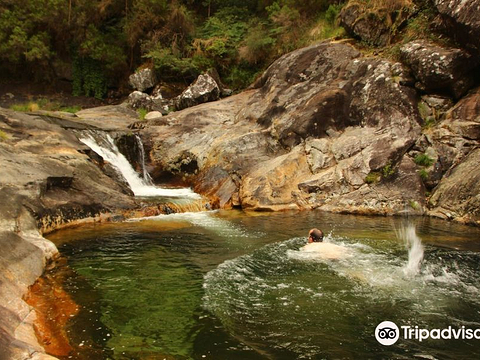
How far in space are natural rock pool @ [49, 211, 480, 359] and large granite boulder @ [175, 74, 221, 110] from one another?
473 inches

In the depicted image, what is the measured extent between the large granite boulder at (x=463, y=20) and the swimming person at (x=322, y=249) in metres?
8.58

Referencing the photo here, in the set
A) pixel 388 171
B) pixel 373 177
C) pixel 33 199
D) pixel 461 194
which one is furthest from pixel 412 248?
pixel 33 199

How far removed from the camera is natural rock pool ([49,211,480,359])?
161 inches

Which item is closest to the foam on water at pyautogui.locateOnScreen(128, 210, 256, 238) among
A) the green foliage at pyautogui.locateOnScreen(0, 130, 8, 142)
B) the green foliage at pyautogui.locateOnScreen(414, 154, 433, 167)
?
the green foliage at pyautogui.locateOnScreen(0, 130, 8, 142)

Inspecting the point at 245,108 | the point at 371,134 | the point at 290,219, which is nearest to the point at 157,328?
the point at 290,219

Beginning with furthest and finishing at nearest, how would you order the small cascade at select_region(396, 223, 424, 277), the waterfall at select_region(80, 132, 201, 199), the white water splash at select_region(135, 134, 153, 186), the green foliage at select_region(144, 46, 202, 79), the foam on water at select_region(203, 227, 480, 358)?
the green foliage at select_region(144, 46, 202, 79) < the white water splash at select_region(135, 134, 153, 186) < the waterfall at select_region(80, 132, 201, 199) < the small cascade at select_region(396, 223, 424, 277) < the foam on water at select_region(203, 227, 480, 358)

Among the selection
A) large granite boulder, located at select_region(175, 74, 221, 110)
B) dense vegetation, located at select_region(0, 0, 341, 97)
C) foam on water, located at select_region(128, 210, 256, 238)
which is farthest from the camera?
dense vegetation, located at select_region(0, 0, 341, 97)

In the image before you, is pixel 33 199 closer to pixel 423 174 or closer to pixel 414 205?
pixel 414 205

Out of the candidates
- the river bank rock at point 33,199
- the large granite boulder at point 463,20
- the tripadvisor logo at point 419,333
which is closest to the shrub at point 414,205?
the large granite boulder at point 463,20

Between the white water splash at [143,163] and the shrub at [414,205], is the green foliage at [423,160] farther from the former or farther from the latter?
the white water splash at [143,163]

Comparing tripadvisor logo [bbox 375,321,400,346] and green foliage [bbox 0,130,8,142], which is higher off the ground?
green foliage [bbox 0,130,8,142]

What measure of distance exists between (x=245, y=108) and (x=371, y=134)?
19.1 ft

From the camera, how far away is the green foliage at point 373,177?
11.8 meters

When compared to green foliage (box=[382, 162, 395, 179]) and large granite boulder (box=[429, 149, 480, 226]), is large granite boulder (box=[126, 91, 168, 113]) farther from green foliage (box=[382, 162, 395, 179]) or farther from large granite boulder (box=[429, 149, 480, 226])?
large granite boulder (box=[429, 149, 480, 226])
